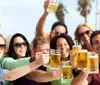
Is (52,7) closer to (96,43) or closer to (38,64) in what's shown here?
(96,43)

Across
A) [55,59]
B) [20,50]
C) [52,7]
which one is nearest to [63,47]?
[55,59]

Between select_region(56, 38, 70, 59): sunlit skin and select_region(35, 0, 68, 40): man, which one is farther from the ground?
select_region(35, 0, 68, 40): man

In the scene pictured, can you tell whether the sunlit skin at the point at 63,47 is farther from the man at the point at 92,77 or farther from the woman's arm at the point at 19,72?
the woman's arm at the point at 19,72

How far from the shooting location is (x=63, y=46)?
4.68m

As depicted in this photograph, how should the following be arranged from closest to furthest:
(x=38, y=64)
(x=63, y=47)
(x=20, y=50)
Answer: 1. (x=38, y=64)
2. (x=63, y=47)
3. (x=20, y=50)

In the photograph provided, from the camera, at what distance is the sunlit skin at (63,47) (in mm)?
4553

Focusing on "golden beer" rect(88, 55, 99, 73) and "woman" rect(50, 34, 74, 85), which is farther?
"woman" rect(50, 34, 74, 85)

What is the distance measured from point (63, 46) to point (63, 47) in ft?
0.08

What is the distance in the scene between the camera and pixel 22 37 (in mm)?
5418

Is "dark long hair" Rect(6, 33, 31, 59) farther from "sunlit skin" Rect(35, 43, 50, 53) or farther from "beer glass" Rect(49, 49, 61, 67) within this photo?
"beer glass" Rect(49, 49, 61, 67)

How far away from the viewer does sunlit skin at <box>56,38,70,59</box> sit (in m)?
4.55

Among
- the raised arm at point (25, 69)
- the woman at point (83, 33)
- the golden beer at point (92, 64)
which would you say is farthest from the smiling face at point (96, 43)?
the woman at point (83, 33)

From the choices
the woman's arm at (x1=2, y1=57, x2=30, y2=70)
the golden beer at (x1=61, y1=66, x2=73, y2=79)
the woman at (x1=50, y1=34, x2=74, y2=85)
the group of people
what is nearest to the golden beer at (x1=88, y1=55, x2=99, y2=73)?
the group of people

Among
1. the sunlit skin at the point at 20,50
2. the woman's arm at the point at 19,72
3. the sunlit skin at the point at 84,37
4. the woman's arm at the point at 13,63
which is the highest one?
the sunlit skin at the point at 84,37
